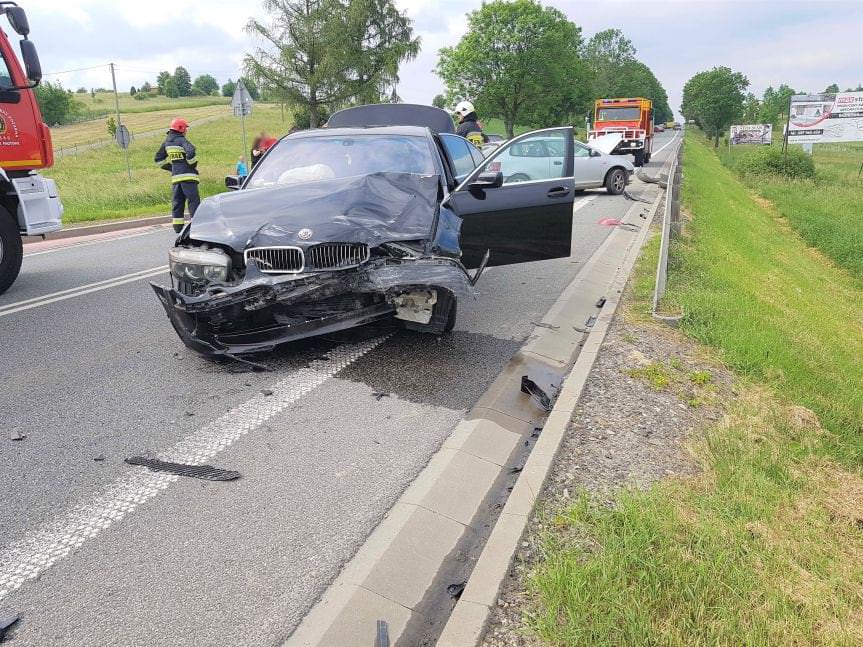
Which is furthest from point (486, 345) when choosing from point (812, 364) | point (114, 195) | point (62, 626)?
point (114, 195)

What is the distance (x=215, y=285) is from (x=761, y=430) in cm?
365

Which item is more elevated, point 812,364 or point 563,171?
point 563,171

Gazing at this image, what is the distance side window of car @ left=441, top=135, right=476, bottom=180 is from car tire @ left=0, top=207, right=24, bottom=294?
195 inches

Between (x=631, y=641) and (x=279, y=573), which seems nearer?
(x=631, y=641)

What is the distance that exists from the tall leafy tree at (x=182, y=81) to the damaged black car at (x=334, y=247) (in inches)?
5188

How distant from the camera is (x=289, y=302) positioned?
4.46 m

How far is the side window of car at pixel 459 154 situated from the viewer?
7.01m

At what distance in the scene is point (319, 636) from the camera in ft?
7.61

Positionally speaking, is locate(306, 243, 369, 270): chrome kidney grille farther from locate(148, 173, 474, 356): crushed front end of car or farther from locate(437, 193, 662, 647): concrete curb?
locate(437, 193, 662, 647): concrete curb

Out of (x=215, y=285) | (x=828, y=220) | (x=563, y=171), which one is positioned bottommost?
(x=828, y=220)

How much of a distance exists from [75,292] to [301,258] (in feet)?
13.9

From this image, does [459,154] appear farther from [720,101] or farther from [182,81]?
[182,81]

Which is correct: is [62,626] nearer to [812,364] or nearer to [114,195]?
[812,364]

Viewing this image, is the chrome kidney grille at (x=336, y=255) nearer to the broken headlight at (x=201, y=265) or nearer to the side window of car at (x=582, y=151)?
the broken headlight at (x=201, y=265)
